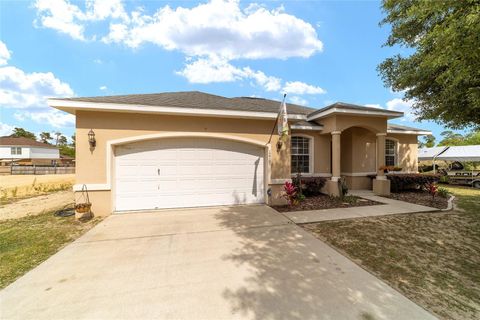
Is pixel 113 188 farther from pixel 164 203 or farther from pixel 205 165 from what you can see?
pixel 205 165

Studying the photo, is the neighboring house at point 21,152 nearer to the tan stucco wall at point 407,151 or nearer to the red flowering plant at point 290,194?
the red flowering plant at point 290,194

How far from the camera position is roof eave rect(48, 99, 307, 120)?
19.7 ft

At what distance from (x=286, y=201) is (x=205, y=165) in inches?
129

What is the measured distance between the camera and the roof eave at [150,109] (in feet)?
19.7

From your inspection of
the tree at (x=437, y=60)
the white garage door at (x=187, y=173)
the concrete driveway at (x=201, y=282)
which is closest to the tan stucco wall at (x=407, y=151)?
the tree at (x=437, y=60)

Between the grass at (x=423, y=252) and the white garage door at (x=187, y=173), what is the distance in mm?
2976

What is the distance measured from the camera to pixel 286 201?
25.6 ft

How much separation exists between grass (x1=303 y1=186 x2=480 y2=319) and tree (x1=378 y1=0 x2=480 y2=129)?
129 inches

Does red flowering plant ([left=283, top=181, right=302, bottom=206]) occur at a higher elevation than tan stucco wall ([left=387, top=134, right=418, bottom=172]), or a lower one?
lower

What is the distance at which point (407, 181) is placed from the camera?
10422 millimetres

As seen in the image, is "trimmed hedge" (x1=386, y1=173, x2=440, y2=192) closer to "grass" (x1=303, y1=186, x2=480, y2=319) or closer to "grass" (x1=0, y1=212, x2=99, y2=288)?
"grass" (x1=303, y1=186, x2=480, y2=319)

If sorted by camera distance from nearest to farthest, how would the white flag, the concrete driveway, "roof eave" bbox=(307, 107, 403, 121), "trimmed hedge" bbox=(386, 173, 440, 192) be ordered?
the concrete driveway, the white flag, "roof eave" bbox=(307, 107, 403, 121), "trimmed hedge" bbox=(386, 173, 440, 192)

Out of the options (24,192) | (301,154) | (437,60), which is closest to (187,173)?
(301,154)

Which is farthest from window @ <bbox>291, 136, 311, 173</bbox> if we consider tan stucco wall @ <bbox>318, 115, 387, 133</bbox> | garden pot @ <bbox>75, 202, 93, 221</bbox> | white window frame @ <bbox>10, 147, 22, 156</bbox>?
white window frame @ <bbox>10, 147, 22, 156</bbox>
